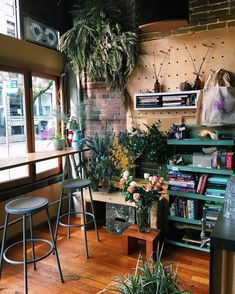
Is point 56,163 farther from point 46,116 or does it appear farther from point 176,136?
point 176,136

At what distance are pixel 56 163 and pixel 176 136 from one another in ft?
5.90

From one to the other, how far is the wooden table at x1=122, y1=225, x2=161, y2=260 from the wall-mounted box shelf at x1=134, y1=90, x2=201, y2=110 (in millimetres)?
1361

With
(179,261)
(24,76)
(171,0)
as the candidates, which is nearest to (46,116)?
(24,76)

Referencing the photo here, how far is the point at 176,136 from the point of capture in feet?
9.56

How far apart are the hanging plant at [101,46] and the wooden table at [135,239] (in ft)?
5.67

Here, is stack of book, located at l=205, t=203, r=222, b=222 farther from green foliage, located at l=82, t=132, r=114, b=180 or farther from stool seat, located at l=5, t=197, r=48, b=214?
stool seat, located at l=5, t=197, r=48, b=214

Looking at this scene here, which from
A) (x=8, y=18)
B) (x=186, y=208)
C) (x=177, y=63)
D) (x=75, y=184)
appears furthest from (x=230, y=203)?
(x=8, y=18)

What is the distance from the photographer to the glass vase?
2.73 m

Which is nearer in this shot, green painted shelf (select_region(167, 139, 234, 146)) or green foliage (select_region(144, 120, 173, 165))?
green painted shelf (select_region(167, 139, 234, 146))

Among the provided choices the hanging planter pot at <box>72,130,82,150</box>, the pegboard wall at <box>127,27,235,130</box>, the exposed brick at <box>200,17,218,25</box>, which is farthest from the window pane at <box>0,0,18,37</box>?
the exposed brick at <box>200,17,218,25</box>

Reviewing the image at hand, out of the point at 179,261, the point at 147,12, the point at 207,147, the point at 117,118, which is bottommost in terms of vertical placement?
the point at 179,261

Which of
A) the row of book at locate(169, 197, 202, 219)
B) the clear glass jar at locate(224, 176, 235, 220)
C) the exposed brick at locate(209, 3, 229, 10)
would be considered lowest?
the row of book at locate(169, 197, 202, 219)

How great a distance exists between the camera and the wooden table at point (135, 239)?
262cm

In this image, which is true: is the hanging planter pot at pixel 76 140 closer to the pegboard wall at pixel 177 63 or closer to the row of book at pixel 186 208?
the pegboard wall at pixel 177 63
